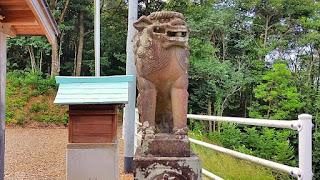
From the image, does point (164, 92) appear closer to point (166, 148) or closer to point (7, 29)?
point (166, 148)

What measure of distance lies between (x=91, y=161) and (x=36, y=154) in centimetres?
485

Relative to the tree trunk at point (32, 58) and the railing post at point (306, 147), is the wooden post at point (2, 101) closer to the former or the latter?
the railing post at point (306, 147)

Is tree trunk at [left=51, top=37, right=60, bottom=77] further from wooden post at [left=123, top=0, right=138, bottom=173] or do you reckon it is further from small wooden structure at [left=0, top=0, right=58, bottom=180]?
small wooden structure at [left=0, top=0, right=58, bottom=180]

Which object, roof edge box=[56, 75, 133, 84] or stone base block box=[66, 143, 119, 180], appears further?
roof edge box=[56, 75, 133, 84]

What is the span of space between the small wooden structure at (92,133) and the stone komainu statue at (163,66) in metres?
0.95

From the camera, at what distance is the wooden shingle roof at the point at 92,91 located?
318 cm

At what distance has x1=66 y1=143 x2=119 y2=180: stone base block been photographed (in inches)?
130

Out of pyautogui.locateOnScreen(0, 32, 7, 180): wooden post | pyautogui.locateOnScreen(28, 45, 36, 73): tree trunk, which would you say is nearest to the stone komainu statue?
pyautogui.locateOnScreen(0, 32, 7, 180): wooden post

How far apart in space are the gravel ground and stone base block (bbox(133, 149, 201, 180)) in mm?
2731

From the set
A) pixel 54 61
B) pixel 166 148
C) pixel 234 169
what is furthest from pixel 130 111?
pixel 54 61

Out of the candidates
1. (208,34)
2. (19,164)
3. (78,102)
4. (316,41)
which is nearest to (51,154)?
(19,164)

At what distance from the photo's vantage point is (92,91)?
335 centimetres

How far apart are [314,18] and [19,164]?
39.2 ft

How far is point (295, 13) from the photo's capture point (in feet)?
40.2
